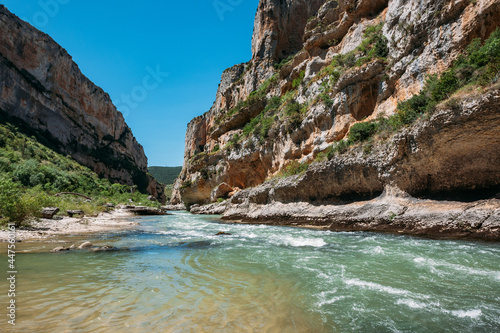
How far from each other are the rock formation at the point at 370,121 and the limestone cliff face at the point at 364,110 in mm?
56

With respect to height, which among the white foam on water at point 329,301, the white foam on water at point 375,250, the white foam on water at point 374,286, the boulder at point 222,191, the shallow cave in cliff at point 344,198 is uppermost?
the boulder at point 222,191

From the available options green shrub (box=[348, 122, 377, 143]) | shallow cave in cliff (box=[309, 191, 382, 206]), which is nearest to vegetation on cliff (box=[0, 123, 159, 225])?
shallow cave in cliff (box=[309, 191, 382, 206])

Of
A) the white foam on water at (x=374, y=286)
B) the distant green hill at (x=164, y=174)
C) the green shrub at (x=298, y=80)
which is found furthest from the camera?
the distant green hill at (x=164, y=174)

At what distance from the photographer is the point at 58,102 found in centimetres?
6644

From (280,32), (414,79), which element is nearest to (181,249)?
(414,79)

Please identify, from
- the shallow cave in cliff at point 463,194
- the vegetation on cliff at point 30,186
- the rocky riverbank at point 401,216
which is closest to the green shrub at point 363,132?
the rocky riverbank at point 401,216

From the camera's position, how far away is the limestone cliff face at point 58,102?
54.9 meters

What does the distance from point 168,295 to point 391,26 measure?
2428cm

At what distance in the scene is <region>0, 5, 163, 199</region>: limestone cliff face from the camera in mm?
54938

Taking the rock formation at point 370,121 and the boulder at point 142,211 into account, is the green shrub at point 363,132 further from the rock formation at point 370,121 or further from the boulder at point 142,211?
the boulder at point 142,211

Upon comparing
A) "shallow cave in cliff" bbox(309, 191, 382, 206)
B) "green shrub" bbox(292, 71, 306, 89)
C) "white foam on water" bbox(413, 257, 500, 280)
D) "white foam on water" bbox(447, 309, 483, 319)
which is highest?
"green shrub" bbox(292, 71, 306, 89)

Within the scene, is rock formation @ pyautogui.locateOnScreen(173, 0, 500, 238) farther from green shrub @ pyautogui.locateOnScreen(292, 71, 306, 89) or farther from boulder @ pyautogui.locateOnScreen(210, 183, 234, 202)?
boulder @ pyautogui.locateOnScreen(210, 183, 234, 202)

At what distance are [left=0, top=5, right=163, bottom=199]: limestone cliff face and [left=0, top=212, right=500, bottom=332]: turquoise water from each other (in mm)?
68403

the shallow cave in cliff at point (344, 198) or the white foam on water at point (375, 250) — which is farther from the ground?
the shallow cave in cliff at point (344, 198)
